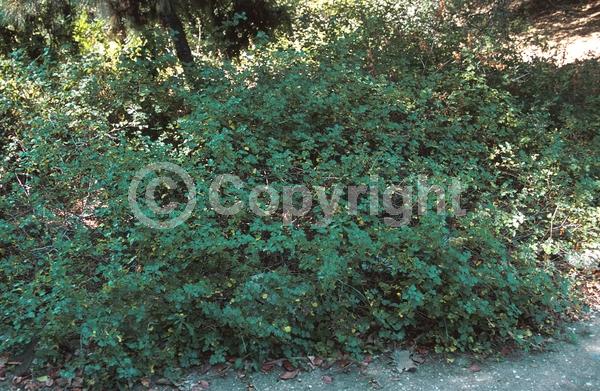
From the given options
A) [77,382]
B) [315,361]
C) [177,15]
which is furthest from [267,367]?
[177,15]

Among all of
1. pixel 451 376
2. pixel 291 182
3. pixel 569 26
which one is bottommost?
pixel 451 376

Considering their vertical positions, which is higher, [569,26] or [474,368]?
[569,26]

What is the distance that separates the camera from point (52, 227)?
14.2ft

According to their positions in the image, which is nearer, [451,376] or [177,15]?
[451,376]

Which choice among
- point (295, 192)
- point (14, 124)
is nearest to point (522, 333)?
point (295, 192)

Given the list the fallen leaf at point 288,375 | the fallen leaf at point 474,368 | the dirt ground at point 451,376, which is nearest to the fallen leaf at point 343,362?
the dirt ground at point 451,376

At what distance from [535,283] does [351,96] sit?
262cm

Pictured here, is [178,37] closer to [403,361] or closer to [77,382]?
[77,382]

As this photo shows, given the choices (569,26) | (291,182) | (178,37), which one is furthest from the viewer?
(569,26)

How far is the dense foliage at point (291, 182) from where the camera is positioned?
3.60m

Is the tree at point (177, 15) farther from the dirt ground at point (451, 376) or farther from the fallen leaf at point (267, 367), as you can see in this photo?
the dirt ground at point (451, 376)

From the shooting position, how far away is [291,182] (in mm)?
4730

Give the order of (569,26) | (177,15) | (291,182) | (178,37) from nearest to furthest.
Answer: (291,182), (178,37), (177,15), (569,26)

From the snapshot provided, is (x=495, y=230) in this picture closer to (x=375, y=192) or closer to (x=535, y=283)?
(x=535, y=283)
